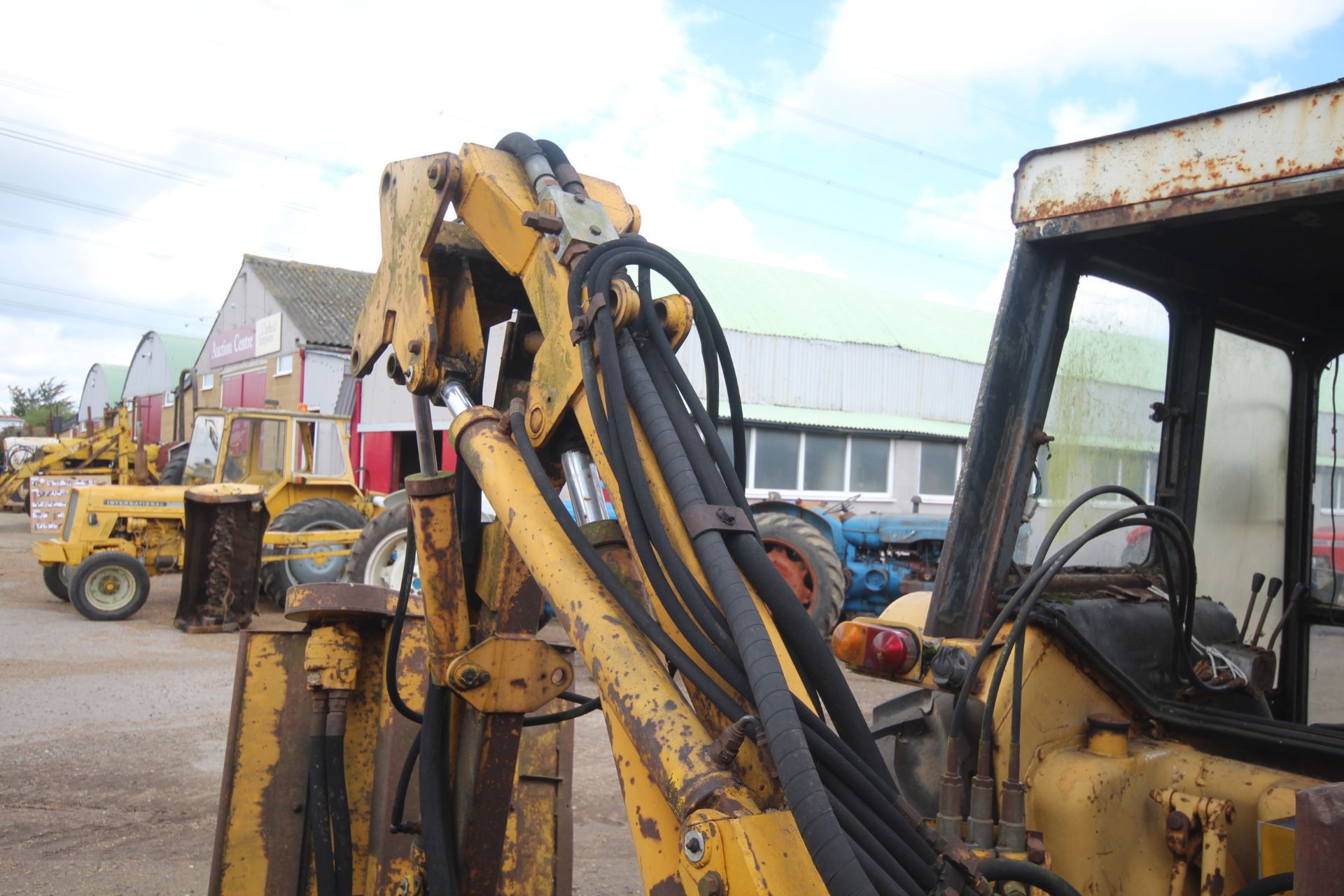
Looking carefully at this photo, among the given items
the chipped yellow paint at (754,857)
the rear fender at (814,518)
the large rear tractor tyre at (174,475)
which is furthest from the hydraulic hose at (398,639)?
the large rear tractor tyre at (174,475)

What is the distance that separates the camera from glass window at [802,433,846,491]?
15.2 m

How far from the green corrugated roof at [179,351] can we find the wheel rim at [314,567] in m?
26.3

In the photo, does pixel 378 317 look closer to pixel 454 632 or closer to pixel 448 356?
pixel 448 356

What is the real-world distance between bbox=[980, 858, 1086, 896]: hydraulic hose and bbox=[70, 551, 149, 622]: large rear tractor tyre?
9.54 m

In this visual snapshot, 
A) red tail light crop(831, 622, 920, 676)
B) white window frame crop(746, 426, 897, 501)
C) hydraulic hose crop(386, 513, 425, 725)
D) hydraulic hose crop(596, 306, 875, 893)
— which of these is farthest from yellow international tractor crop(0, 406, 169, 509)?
hydraulic hose crop(596, 306, 875, 893)

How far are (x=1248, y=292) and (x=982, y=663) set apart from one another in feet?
4.58

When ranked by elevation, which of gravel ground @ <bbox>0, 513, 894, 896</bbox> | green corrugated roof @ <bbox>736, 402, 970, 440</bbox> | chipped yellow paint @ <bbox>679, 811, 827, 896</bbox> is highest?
green corrugated roof @ <bbox>736, 402, 970, 440</bbox>

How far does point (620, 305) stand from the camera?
1.64 meters

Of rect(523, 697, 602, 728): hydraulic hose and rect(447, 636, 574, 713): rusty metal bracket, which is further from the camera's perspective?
rect(523, 697, 602, 728): hydraulic hose

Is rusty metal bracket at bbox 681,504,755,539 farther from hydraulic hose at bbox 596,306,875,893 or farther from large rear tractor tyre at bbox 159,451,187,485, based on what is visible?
large rear tractor tyre at bbox 159,451,187,485

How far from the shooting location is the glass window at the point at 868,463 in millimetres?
15656

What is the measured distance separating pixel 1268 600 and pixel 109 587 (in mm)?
9558

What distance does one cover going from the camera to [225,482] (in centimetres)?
1045

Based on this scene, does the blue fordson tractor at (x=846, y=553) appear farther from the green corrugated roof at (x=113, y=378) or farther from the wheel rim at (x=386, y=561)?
the green corrugated roof at (x=113, y=378)
